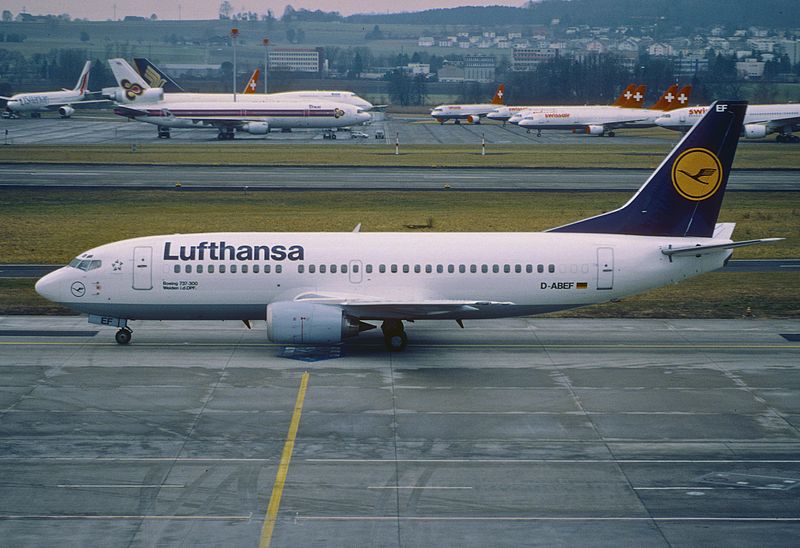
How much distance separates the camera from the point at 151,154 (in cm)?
10481

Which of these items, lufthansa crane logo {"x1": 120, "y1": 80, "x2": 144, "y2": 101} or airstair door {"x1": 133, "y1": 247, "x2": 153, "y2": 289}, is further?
lufthansa crane logo {"x1": 120, "y1": 80, "x2": 144, "y2": 101}

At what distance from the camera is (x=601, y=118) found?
14375 cm

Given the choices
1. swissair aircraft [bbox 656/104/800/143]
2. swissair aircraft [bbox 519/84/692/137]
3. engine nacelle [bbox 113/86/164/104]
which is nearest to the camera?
swissair aircraft [bbox 656/104/800/143]

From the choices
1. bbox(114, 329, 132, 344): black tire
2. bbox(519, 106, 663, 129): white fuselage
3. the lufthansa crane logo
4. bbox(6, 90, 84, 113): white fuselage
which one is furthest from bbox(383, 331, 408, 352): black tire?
bbox(6, 90, 84, 113): white fuselage

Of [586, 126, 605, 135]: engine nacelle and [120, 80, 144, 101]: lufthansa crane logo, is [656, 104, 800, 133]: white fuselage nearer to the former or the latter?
[586, 126, 605, 135]: engine nacelle

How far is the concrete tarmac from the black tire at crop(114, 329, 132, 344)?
80 cm

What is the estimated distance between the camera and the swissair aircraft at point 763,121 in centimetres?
12838

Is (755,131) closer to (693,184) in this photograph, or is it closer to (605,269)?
(693,184)

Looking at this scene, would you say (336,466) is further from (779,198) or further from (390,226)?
(779,198)

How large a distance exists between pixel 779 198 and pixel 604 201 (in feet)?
45.5

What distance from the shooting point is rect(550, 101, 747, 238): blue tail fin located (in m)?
37.1

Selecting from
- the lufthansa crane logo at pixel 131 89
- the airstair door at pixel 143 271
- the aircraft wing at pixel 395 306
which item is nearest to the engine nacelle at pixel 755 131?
the lufthansa crane logo at pixel 131 89

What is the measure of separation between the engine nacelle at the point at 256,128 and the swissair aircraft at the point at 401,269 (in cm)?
9539

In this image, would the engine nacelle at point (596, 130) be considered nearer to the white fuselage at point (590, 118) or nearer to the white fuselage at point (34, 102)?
the white fuselage at point (590, 118)
